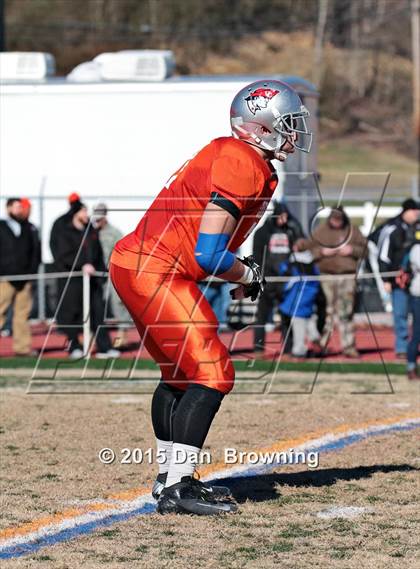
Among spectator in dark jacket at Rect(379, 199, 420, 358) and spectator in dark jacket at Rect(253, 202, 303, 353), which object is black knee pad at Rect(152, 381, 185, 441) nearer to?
spectator in dark jacket at Rect(253, 202, 303, 353)

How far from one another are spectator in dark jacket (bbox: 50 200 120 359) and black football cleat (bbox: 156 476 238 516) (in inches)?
285

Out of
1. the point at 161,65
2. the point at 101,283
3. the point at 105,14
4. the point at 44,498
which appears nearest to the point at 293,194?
the point at 161,65

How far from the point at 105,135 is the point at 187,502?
36.2ft

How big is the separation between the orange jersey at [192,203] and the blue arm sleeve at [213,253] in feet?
0.49

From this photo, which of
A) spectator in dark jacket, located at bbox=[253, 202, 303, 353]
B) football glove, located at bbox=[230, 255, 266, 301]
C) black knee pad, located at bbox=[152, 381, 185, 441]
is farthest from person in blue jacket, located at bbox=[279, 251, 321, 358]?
football glove, located at bbox=[230, 255, 266, 301]

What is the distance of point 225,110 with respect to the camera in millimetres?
15766

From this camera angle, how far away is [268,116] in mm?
5770

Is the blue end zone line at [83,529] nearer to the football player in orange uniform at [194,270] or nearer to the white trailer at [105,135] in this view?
the football player in orange uniform at [194,270]

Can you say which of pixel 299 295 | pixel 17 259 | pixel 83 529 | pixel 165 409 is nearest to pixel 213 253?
pixel 165 409

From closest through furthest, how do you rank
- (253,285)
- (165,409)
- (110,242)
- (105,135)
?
1. (253,285)
2. (165,409)
3. (110,242)
4. (105,135)

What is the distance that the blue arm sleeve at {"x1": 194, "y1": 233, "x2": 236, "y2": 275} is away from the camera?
5480 mm

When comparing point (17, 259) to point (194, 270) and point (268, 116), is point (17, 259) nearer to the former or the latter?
point (194, 270)

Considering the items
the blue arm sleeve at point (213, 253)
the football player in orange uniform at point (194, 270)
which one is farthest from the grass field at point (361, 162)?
the blue arm sleeve at point (213, 253)

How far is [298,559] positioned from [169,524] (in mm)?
833
